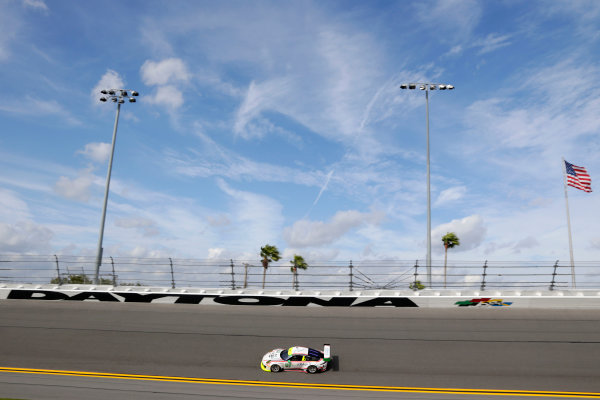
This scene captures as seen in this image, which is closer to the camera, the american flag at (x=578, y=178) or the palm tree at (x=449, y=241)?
the american flag at (x=578, y=178)

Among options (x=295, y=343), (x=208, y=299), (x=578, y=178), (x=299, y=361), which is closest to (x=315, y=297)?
(x=295, y=343)

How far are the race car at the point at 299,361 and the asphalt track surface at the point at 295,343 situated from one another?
0.77 ft

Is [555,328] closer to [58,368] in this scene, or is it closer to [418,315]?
[418,315]

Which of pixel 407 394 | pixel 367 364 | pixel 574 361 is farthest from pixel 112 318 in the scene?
pixel 574 361

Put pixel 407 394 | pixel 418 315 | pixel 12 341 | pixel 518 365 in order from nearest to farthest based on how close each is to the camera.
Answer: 1. pixel 407 394
2. pixel 518 365
3. pixel 12 341
4. pixel 418 315

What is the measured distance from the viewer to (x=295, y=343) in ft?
45.9

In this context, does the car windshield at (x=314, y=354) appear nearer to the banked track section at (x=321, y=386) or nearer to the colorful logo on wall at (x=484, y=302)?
the banked track section at (x=321, y=386)

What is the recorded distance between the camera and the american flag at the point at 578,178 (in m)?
28.6

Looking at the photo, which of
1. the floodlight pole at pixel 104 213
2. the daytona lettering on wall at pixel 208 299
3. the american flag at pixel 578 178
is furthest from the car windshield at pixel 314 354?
the american flag at pixel 578 178

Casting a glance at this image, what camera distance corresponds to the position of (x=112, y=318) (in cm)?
1691

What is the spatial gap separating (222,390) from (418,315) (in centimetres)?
868

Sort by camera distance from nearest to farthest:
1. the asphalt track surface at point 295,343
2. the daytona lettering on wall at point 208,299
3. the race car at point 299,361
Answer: the asphalt track surface at point 295,343, the race car at point 299,361, the daytona lettering on wall at point 208,299

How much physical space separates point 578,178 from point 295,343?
25.7m

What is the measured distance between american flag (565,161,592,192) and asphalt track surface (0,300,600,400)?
1612 centimetres
